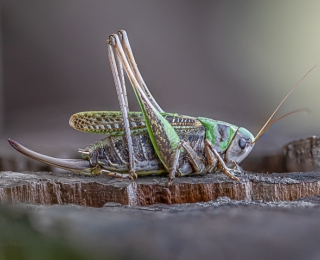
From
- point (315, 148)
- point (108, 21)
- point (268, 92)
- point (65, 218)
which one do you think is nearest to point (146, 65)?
point (108, 21)

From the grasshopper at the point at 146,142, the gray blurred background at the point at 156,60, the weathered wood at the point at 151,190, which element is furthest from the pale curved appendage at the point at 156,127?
the gray blurred background at the point at 156,60

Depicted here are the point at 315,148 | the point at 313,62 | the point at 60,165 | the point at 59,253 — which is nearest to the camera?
the point at 59,253

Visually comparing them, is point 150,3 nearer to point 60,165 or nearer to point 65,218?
point 60,165

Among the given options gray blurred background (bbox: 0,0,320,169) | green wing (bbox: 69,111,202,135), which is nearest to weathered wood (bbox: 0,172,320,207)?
green wing (bbox: 69,111,202,135)

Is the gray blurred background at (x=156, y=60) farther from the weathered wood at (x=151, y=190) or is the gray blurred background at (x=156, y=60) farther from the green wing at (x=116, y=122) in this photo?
the weathered wood at (x=151, y=190)

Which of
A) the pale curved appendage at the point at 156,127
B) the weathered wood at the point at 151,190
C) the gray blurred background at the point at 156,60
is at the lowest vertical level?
the weathered wood at the point at 151,190

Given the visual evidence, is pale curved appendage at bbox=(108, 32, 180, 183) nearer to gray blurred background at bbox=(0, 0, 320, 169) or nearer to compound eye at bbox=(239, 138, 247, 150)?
compound eye at bbox=(239, 138, 247, 150)

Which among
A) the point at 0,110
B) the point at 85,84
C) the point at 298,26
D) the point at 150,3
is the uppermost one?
the point at 150,3
